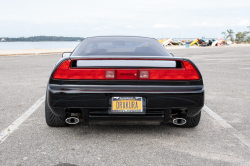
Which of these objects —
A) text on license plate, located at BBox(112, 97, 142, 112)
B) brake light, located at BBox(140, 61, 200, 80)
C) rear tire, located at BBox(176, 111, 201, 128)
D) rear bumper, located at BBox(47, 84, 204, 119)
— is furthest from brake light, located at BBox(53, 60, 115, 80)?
rear tire, located at BBox(176, 111, 201, 128)

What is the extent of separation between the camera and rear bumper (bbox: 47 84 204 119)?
308 centimetres

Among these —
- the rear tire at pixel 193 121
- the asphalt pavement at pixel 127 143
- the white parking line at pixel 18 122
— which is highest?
the rear tire at pixel 193 121

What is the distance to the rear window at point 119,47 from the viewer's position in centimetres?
408

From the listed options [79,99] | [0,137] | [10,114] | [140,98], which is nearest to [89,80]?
[79,99]

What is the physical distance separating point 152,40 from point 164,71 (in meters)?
1.50

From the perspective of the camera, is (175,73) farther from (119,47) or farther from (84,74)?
(119,47)

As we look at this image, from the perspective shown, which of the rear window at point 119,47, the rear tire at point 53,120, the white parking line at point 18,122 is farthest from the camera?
the rear window at point 119,47

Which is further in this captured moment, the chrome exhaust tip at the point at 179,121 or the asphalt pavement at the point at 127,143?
the chrome exhaust tip at the point at 179,121

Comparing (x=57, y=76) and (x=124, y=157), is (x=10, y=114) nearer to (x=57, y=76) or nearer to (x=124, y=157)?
(x=57, y=76)

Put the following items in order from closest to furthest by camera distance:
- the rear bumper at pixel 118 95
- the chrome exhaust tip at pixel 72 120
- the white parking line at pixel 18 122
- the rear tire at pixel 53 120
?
the rear bumper at pixel 118 95 < the chrome exhaust tip at pixel 72 120 < the white parking line at pixel 18 122 < the rear tire at pixel 53 120

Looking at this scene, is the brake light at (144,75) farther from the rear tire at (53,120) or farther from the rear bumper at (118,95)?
the rear tire at (53,120)

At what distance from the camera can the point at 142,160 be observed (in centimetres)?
279

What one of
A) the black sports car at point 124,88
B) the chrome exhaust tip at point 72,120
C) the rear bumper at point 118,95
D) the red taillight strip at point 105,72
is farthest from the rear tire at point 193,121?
the chrome exhaust tip at point 72,120

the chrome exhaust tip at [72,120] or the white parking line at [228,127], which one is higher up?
the chrome exhaust tip at [72,120]
